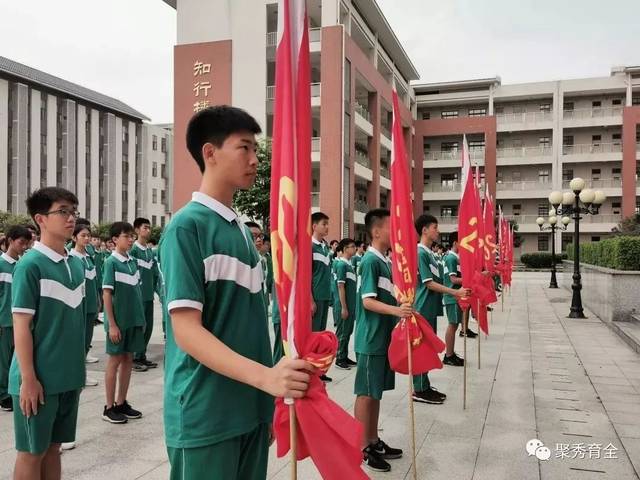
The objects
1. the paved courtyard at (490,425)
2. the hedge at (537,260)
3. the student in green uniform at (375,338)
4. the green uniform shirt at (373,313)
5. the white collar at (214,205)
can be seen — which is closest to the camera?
the white collar at (214,205)

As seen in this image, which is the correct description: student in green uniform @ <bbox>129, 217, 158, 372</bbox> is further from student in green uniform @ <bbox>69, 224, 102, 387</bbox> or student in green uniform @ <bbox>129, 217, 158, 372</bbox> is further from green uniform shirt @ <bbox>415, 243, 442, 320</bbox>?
green uniform shirt @ <bbox>415, 243, 442, 320</bbox>

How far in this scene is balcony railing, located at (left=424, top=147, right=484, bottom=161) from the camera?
129 feet

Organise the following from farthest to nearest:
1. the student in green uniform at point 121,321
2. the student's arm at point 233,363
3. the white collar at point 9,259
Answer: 1. the white collar at point 9,259
2. the student in green uniform at point 121,321
3. the student's arm at point 233,363

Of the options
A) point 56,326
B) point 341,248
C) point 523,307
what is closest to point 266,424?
point 56,326

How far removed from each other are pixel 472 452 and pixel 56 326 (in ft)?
9.67

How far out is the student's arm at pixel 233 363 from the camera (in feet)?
4.63

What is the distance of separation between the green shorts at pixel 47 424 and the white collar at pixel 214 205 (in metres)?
1.61

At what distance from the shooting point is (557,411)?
16.3 feet

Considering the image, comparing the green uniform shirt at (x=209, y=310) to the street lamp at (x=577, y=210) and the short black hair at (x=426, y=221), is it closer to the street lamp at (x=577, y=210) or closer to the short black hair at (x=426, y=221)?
the short black hair at (x=426, y=221)

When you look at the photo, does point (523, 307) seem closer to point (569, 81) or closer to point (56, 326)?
point (56, 326)

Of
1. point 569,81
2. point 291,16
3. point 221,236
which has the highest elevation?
point 569,81

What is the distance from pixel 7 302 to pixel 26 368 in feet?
9.83

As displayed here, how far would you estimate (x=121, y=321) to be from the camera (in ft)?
15.8

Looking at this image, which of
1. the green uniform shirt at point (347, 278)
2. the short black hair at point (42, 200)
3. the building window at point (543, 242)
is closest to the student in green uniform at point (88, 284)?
the short black hair at point (42, 200)
